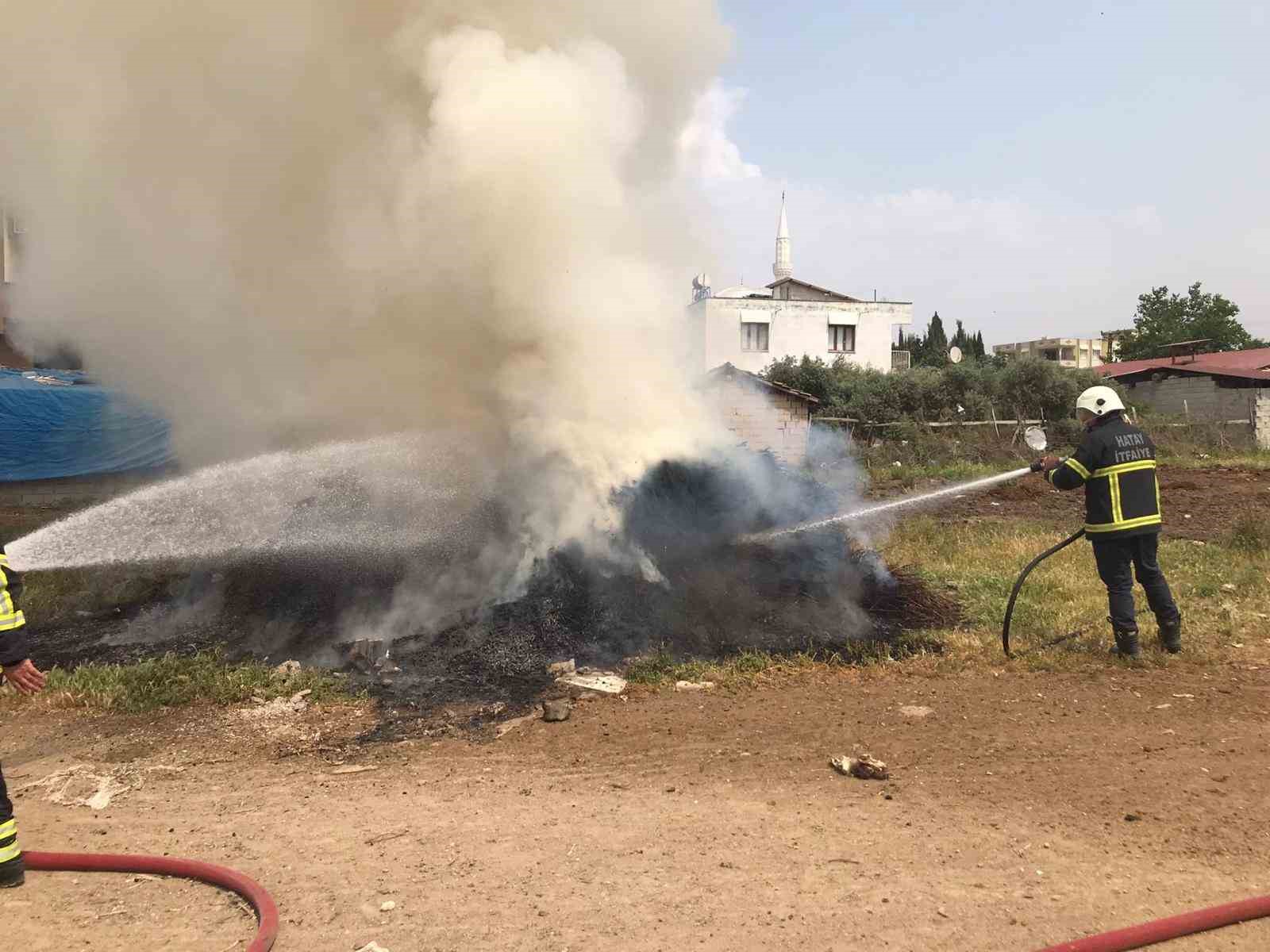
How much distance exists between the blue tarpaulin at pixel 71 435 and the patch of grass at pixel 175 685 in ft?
26.6

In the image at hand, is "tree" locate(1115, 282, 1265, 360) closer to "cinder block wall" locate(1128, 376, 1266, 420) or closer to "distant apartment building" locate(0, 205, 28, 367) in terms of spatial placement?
"cinder block wall" locate(1128, 376, 1266, 420)

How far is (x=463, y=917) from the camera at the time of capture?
10.4 ft

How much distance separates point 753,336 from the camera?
3816 cm

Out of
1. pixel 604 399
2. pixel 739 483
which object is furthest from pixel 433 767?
pixel 739 483

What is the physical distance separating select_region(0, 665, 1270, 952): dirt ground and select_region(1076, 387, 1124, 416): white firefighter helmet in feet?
6.45

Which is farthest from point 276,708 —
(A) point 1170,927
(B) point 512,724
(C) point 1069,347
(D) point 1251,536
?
(C) point 1069,347

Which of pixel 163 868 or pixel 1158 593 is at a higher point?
pixel 1158 593

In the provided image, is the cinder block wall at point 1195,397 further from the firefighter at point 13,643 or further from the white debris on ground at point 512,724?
the firefighter at point 13,643

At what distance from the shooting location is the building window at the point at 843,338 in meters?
39.1

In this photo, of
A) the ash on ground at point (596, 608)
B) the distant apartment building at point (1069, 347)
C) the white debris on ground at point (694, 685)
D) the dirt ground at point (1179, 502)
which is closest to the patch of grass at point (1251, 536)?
the dirt ground at point (1179, 502)

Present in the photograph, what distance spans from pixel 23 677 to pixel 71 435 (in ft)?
41.0

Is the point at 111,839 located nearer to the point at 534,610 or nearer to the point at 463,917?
the point at 463,917

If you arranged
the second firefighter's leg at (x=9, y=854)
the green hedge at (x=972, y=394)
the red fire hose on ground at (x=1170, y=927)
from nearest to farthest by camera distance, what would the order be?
the red fire hose on ground at (x=1170, y=927) < the second firefighter's leg at (x=9, y=854) < the green hedge at (x=972, y=394)

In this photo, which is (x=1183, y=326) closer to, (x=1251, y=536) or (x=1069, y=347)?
(x=1069, y=347)
